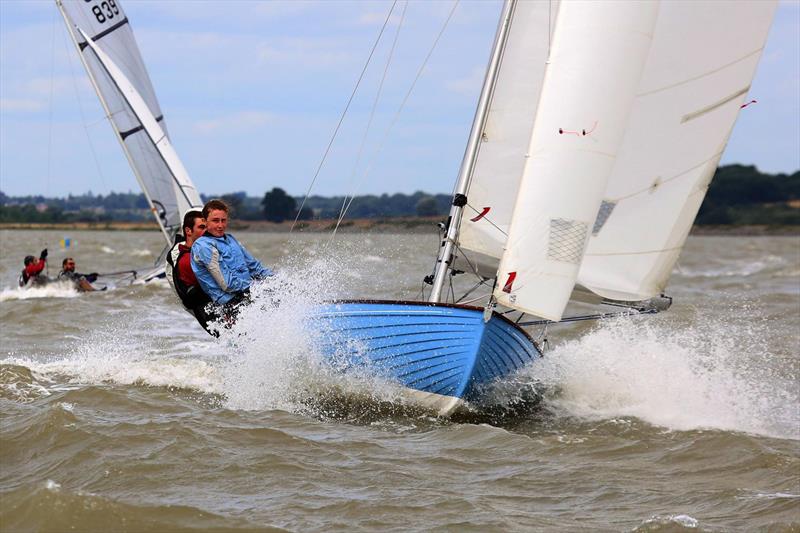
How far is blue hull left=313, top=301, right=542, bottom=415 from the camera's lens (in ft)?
21.3

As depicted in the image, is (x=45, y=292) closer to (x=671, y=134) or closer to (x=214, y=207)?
(x=214, y=207)

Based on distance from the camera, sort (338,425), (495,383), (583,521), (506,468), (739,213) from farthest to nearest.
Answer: (739,213)
(495,383)
(338,425)
(506,468)
(583,521)

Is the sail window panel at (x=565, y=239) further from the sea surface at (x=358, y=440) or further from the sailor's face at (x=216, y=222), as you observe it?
the sailor's face at (x=216, y=222)

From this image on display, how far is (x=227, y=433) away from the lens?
232 inches

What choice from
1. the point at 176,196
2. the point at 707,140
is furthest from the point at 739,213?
the point at 707,140

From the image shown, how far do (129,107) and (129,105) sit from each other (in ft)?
1.43

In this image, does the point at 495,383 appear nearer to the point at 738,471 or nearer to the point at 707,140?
the point at 738,471

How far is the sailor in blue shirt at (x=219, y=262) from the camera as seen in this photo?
6840mm

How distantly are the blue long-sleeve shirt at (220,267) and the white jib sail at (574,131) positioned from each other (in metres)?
1.80

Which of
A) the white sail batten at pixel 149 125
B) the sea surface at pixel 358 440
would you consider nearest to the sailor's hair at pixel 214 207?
the sea surface at pixel 358 440

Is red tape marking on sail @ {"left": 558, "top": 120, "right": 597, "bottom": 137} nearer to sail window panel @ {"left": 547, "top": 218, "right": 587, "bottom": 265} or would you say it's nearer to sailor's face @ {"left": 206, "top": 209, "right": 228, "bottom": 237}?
sail window panel @ {"left": 547, "top": 218, "right": 587, "bottom": 265}

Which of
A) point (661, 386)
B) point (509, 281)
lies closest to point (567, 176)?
point (509, 281)

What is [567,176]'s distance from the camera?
21.0 feet

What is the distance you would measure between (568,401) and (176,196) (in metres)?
11.7
